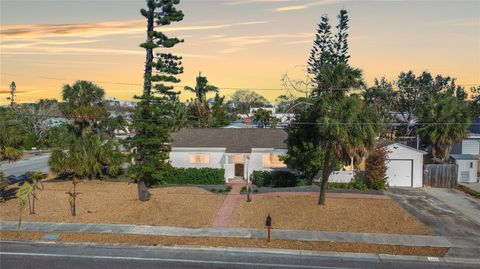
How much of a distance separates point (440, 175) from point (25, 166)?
4142cm

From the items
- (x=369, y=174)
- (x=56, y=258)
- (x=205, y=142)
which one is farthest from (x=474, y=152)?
(x=56, y=258)

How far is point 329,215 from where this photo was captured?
23.9 m

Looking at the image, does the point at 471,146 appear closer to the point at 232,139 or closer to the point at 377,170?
the point at 377,170

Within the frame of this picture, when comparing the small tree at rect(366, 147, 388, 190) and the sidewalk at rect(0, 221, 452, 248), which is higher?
the small tree at rect(366, 147, 388, 190)

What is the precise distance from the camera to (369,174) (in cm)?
3141

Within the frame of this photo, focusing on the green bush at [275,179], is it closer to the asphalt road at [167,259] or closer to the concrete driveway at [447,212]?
the concrete driveway at [447,212]

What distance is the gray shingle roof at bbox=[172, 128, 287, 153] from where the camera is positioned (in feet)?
120

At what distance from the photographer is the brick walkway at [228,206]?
2288cm

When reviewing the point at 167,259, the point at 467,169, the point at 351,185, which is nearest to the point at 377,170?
the point at 351,185

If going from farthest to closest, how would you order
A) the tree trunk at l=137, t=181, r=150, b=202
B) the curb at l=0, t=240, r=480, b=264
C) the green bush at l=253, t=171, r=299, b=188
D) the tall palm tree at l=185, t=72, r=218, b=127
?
the tall palm tree at l=185, t=72, r=218, b=127
the green bush at l=253, t=171, r=299, b=188
the tree trunk at l=137, t=181, r=150, b=202
the curb at l=0, t=240, r=480, b=264

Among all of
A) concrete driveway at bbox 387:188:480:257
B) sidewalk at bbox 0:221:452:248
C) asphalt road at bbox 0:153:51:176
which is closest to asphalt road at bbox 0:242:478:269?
sidewalk at bbox 0:221:452:248

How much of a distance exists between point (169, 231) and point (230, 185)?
12.3 metres

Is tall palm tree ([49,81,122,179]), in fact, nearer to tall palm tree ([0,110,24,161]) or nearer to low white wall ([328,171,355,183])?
tall palm tree ([0,110,24,161])

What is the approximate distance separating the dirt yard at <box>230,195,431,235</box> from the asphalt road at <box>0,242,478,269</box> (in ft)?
12.7
